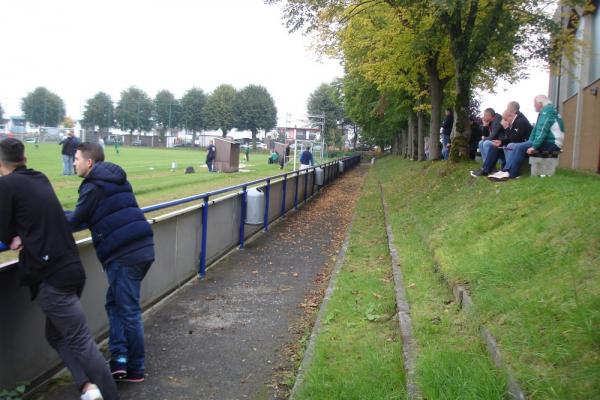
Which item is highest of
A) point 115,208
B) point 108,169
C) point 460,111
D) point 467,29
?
point 467,29

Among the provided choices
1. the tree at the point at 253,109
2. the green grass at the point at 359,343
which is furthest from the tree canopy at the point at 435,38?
the tree at the point at 253,109

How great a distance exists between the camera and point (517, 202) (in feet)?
25.4

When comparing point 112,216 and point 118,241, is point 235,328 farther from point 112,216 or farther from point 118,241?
point 112,216

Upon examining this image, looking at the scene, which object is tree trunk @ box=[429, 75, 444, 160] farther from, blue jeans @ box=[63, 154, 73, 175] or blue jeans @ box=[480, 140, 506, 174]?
blue jeans @ box=[63, 154, 73, 175]

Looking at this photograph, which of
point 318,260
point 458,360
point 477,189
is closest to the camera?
point 458,360

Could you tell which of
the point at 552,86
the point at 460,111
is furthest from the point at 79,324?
the point at 552,86

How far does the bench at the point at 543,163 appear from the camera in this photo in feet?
30.4

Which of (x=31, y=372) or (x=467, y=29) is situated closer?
(x=31, y=372)

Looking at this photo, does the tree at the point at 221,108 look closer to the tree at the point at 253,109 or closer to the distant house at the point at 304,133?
the tree at the point at 253,109

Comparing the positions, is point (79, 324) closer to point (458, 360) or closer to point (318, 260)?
point (458, 360)

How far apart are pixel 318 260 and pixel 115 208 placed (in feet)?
18.5

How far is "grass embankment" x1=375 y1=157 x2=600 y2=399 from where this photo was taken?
3.45m

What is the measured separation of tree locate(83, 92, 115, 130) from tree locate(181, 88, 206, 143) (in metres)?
14.5

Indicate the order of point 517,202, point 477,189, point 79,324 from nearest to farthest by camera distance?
point 79,324
point 517,202
point 477,189
